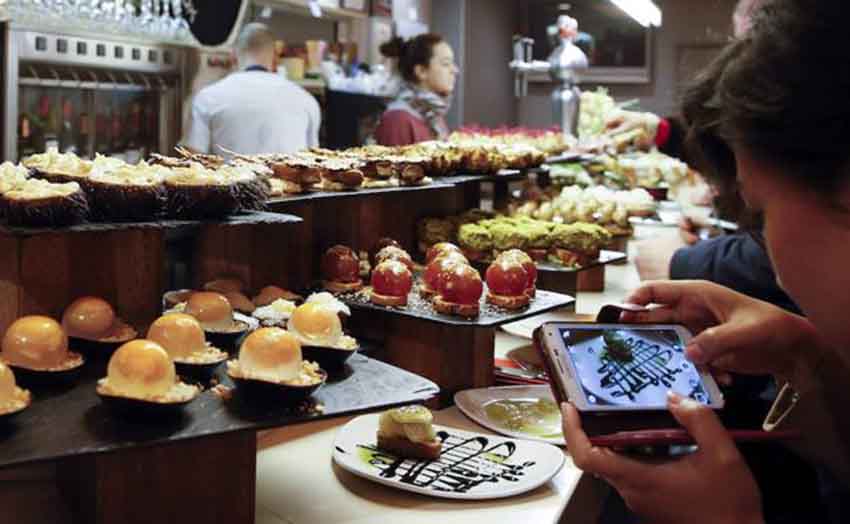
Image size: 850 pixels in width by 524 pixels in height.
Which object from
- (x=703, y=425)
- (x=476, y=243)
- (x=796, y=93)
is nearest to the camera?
(x=796, y=93)

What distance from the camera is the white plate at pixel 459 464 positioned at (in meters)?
1.61

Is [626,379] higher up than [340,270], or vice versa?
[340,270]

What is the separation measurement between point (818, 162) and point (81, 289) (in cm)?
114

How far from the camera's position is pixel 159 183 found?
163 cm

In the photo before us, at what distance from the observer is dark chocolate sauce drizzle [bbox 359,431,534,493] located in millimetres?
1637

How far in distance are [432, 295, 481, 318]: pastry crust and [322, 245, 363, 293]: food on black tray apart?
25 centimetres

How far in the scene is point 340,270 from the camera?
87.7 inches

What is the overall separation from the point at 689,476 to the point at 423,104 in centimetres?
409

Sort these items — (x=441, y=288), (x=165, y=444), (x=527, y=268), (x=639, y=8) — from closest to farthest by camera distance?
(x=165, y=444), (x=441, y=288), (x=527, y=268), (x=639, y=8)

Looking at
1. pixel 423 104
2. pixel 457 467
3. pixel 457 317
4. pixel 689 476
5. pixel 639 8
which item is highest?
pixel 639 8

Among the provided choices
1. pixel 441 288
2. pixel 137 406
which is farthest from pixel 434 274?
pixel 137 406

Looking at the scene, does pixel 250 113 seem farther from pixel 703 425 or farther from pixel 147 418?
pixel 703 425

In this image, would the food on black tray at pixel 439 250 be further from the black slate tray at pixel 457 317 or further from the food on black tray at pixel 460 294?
the food on black tray at pixel 460 294

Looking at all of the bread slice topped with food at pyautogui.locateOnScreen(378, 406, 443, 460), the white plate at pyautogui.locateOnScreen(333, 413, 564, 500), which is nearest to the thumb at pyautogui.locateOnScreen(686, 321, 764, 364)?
the white plate at pyautogui.locateOnScreen(333, 413, 564, 500)
